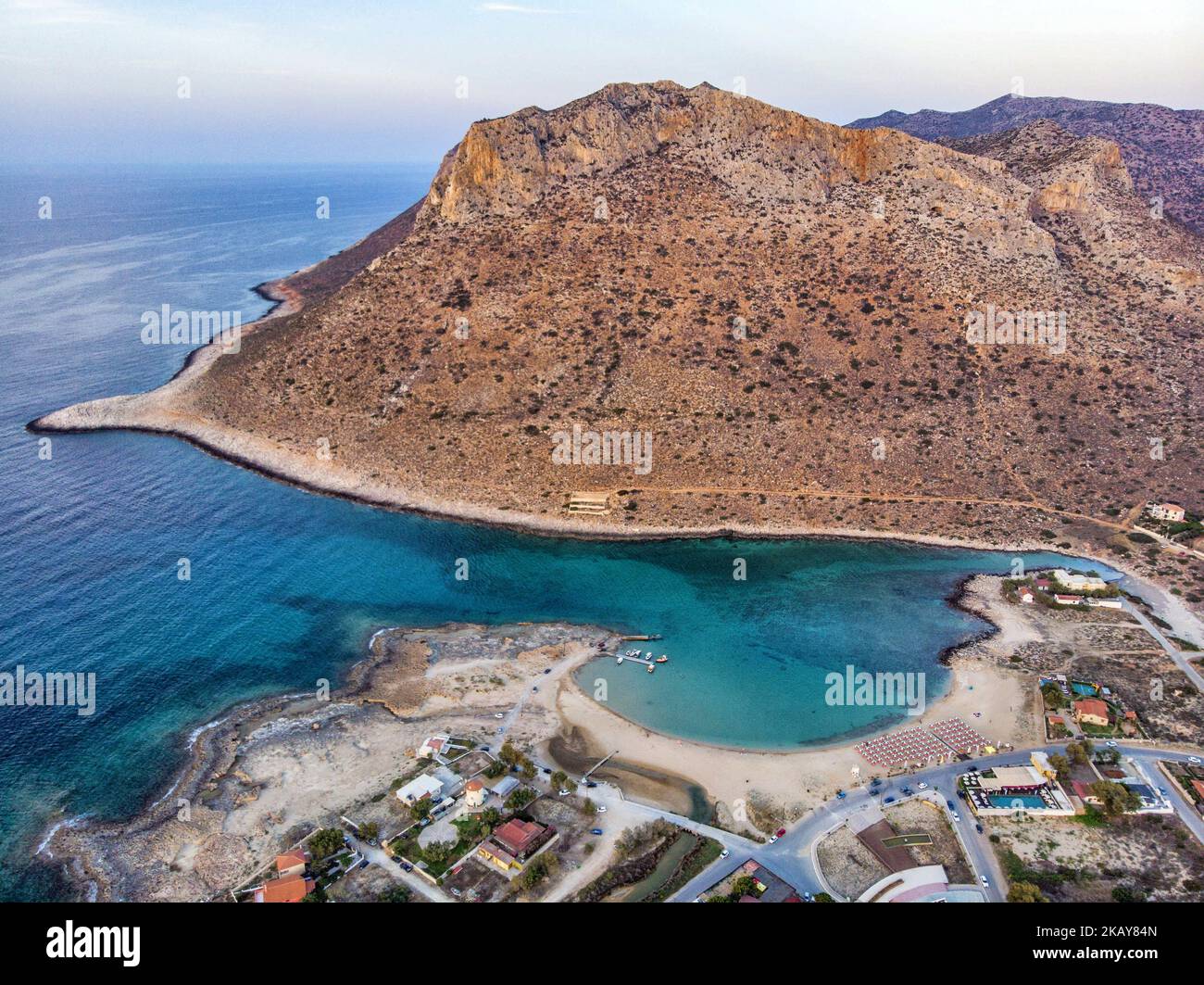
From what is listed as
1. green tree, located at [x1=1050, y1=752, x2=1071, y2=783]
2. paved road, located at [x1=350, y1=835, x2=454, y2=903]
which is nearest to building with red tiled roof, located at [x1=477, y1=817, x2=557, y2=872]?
paved road, located at [x1=350, y1=835, x2=454, y2=903]

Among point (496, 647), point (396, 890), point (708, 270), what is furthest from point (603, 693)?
point (708, 270)

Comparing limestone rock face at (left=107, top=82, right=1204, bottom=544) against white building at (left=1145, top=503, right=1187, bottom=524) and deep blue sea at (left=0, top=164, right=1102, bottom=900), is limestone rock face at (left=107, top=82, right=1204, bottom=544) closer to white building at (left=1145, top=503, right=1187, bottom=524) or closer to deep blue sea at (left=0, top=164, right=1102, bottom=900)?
white building at (left=1145, top=503, right=1187, bottom=524)

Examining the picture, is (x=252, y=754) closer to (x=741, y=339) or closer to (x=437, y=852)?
(x=437, y=852)

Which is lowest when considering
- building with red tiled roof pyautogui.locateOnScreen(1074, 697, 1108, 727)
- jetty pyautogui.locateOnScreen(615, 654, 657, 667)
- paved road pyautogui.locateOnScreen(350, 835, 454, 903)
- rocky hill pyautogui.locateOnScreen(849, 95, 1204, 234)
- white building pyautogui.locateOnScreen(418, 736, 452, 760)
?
paved road pyautogui.locateOnScreen(350, 835, 454, 903)

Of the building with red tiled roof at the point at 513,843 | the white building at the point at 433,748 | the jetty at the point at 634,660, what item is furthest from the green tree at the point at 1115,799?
the white building at the point at 433,748

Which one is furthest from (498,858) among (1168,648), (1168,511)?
(1168,511)

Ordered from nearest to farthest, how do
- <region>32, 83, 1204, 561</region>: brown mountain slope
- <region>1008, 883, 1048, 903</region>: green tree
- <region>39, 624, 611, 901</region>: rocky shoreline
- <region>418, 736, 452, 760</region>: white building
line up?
<region>1008, 883, 1048, 903</region>: green tree → <region>39, 624, 611, 901</region>: rocky shoreline → <region>418, 736, 452, 760</region>: white building → <region>32, 83, 1204, 561</region>: brown mountain slope

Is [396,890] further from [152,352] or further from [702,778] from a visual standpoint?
[152,352]
